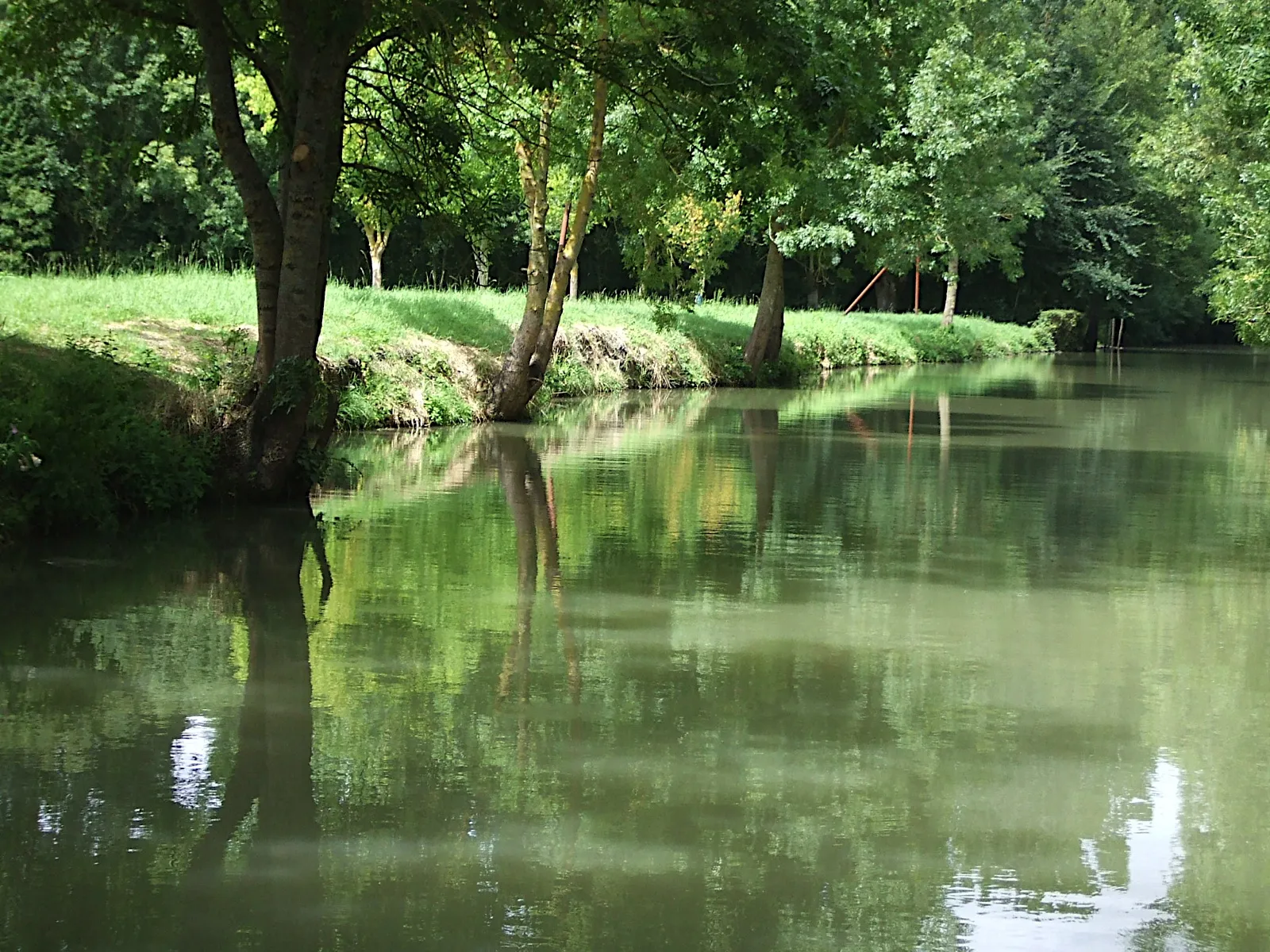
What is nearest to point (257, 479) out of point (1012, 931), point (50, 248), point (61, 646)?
point (61, 646)

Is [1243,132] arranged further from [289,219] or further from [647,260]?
[289,219]

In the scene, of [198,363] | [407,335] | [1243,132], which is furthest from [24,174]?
[1243,132]

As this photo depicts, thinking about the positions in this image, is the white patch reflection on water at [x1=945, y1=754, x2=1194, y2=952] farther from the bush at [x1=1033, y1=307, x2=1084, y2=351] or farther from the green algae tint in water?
the bush at [x1=1033, y1=307, x2=1084, y2=351]

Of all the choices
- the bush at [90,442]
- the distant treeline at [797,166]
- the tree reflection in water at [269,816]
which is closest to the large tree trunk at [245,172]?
the bush at [90,442]

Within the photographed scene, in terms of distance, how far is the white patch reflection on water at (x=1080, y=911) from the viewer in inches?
194

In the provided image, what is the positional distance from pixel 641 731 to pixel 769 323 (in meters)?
27.8

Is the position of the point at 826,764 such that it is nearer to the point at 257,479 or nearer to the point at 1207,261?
the point at 257,479

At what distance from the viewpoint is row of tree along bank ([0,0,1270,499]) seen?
534 inches

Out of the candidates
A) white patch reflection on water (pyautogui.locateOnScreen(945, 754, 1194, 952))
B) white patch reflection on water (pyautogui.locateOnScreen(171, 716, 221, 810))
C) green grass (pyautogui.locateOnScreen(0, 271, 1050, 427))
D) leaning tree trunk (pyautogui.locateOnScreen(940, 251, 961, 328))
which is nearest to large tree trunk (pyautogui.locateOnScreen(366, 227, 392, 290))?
green grass (pyautogui.locateOnScreen(0, 271, 1050, 427))

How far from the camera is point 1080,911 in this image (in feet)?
17.0

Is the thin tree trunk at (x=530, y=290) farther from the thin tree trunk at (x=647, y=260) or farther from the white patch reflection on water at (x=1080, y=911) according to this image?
the white patch reflection on water at (x=1080, y=911)

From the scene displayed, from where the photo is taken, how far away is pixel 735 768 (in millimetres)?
6598

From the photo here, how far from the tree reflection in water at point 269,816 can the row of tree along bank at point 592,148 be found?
16.6ft

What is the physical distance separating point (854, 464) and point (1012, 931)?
45.5 ft
